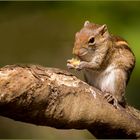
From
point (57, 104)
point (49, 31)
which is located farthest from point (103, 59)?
point (49, 31)

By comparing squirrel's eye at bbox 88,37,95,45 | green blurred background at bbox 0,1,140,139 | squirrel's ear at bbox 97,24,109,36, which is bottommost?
green blurred background at bbox 0,1,140,139

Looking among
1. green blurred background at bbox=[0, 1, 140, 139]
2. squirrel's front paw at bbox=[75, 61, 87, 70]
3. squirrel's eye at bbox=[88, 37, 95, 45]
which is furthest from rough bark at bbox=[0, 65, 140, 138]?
green blurred background at bbox=[0, 1, 140, 139]

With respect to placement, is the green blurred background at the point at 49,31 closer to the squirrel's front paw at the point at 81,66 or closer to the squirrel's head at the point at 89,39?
the squirrel's head at the point at 89,39

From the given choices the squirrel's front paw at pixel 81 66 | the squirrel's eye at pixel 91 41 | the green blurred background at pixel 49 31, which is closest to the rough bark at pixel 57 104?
the squirrel's front paw at pixel 81 66

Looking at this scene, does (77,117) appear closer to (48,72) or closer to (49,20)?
(48,72)

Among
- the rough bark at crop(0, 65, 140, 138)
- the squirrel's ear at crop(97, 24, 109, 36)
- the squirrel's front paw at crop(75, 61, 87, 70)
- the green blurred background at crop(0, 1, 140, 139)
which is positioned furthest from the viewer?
the green blurred background at crop(0, 1, 140, 139)

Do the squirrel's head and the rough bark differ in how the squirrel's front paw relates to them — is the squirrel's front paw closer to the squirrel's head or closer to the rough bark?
the squirrel's head

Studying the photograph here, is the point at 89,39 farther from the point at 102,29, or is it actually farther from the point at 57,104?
the point at 57,104
